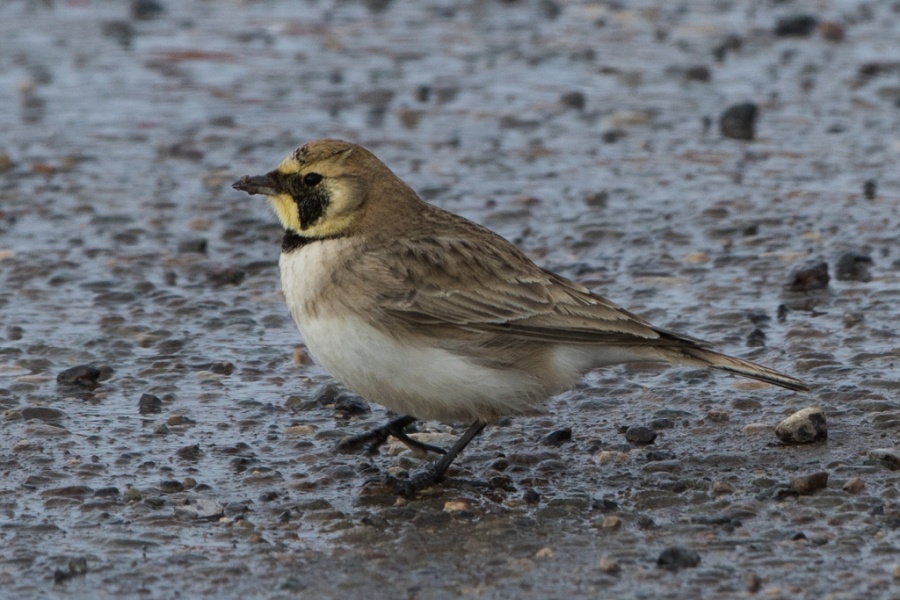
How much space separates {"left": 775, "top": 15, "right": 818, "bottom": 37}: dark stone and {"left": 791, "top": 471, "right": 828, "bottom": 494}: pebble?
29.6 feet

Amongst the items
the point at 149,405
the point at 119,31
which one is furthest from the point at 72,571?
the point at 119,31

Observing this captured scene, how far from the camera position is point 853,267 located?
27.8ft

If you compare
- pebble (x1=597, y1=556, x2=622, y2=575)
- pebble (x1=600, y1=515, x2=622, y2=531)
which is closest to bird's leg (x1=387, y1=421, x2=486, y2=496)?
pebble (x1=600, y1=515, x2=622, y2=531)

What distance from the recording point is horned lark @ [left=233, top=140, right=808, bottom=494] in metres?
5.93

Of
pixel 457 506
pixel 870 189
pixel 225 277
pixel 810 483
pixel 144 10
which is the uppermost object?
pixel 144 10

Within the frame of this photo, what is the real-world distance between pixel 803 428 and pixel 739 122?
552 cm

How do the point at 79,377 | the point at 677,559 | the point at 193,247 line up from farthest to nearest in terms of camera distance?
the point at 193,247, the point at 79,377, the point at 677,559

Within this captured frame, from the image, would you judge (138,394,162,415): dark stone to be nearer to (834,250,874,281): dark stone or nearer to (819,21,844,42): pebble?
(834,250,874,281): dark stone

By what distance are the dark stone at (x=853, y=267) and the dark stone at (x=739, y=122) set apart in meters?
2.95

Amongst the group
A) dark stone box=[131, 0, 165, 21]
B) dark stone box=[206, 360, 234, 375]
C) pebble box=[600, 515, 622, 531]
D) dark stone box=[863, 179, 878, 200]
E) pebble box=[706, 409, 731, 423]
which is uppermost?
dark stone box=[131, 0, 165, 21]

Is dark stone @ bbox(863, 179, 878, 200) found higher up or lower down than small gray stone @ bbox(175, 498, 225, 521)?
higher up

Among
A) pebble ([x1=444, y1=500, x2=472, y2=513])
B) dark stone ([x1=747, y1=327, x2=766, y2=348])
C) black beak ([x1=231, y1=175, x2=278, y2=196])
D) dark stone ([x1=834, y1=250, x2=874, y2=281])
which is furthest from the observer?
dark stone ([x1=834, y1=250, x2=874, y2=281])

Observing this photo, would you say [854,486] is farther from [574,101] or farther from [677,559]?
[574,101]

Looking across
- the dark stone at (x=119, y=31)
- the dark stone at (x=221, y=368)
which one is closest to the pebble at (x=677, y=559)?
the dark stone at (x=221, y=368)
